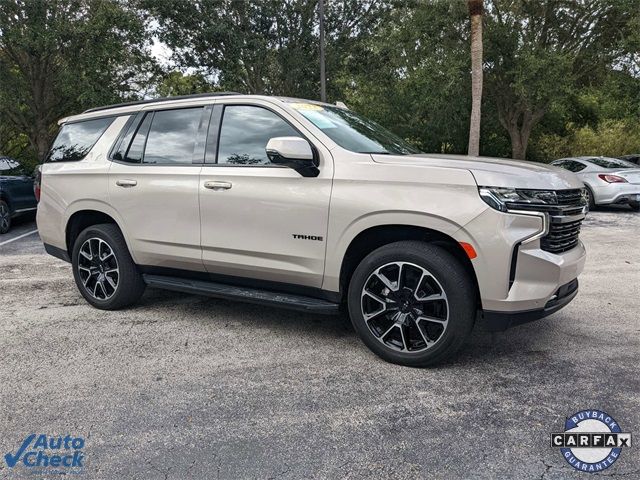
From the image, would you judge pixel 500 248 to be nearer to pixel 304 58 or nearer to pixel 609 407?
pixel 609 407

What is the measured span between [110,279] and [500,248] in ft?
11.4

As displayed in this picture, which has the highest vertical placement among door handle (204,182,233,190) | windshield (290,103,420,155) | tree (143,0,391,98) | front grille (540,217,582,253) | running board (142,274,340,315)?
tree (143,0,391,98)

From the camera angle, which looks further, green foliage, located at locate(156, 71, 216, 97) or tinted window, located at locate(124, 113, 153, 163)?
green foliage, located at locate(156, 71, 216, 97)

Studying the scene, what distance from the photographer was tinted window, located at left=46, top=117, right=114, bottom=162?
4965 millimetres

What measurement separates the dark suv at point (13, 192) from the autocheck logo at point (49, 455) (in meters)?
8.84

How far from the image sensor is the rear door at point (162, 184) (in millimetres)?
4238

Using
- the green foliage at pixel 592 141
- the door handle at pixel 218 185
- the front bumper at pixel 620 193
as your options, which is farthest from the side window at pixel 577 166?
the green foliage at pixel 592 141

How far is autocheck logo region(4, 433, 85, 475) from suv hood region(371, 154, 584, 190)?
8.03 ft

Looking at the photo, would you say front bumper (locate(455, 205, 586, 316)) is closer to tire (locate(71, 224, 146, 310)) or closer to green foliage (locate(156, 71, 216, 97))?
tire (locate(71, 224, 146, 310))

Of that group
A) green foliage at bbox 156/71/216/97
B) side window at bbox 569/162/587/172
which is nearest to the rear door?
side window at bbox 569/162/587/172

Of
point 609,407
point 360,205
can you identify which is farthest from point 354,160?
point 609,407

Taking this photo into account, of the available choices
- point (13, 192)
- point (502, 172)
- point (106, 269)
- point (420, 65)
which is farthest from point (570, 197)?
point (420, 65)

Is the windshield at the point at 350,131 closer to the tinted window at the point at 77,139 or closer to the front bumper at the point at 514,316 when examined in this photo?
the front bumper at the point at 514,316

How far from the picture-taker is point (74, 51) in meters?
16.3
